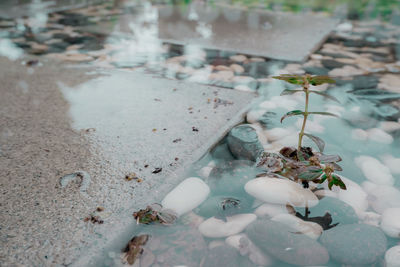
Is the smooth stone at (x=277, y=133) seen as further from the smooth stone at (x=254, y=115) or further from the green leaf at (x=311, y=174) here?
the green leaf at (x=311, y=174)

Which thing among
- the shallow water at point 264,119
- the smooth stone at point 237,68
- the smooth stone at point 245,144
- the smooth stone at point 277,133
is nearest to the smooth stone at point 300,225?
the shallow water at point 264,119

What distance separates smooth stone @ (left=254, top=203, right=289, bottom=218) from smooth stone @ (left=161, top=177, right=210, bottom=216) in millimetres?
202

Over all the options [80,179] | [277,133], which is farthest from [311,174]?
[80,179]

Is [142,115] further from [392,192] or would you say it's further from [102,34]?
[102,34]

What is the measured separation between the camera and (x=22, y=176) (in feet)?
4.42

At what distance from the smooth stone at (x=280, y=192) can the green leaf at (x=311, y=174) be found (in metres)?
0.06

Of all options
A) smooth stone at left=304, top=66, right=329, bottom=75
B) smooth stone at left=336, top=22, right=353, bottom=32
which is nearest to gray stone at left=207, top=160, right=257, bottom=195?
smooth stone at left=304, top=66, right=329, bottom=75

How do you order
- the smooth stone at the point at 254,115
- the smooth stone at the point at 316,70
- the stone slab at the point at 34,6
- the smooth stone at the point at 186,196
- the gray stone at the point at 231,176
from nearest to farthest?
the smooth stone at the point at 186,196 < the gray stone at the point at 231,176 < the smooth stone at the point at 254,115 < the smooth stone at the point at 316,70 < the stone slab at the point at 34,6

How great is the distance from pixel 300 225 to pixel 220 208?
0.90 ft

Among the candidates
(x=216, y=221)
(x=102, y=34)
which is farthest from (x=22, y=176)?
(x=102, y=34)

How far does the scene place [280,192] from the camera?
1290mm

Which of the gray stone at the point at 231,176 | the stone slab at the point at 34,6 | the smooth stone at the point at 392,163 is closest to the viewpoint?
the gray stone at the point at 231,176

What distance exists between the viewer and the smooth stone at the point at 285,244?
3.44ft

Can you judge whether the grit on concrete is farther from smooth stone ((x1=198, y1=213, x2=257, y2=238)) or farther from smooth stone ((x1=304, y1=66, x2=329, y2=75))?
smooth stone ((x1=304, y1=66, x2=329, y2=75))
